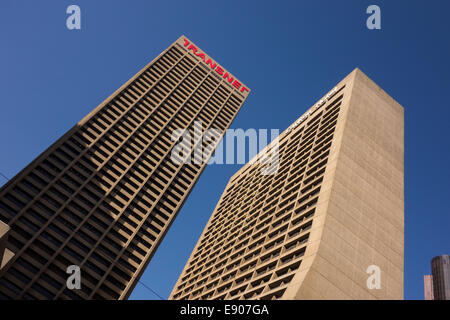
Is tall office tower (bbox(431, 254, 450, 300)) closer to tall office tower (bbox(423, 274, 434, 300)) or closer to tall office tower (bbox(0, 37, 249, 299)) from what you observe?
tall office tower (bbox(423, 274, 434, 300))

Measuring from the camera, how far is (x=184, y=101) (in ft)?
343

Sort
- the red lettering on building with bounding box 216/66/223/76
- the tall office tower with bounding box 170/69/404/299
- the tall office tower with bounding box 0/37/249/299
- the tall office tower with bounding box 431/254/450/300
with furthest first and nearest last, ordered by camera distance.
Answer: the tall office tower with bounding box 431/254/450/300, the red lettering on building with bounding box 216/66/223/76, the tall office tower with bounding box 0/37/249/299, the tall office tower with bounding box 170/69/404/299

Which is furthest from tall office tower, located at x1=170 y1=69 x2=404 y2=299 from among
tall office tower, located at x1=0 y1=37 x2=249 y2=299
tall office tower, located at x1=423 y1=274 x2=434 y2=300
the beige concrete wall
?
tall office tower, located at x1=423 y1=274 x2=434 y2=300

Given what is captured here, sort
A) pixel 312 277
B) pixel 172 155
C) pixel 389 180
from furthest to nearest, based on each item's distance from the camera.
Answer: pixel 172 155, pixel 389 180, pixel 312 277

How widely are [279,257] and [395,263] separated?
14.5m

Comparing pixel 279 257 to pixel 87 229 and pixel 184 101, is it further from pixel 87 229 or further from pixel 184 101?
pixel 184 101

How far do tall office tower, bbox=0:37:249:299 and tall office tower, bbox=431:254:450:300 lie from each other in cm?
10999

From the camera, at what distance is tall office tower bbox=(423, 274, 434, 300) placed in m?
162

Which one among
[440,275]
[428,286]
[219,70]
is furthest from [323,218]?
[428,286]

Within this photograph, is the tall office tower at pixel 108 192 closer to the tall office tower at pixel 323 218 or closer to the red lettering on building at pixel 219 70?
the tall office tower at pixel 323 218

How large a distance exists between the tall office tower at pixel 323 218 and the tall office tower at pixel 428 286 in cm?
12348

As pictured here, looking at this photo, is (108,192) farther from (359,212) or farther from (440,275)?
(440,275)

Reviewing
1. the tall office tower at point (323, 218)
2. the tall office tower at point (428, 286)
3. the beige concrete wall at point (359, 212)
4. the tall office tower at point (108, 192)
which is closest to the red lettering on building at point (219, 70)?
the tall office tower at point (108, 192)
